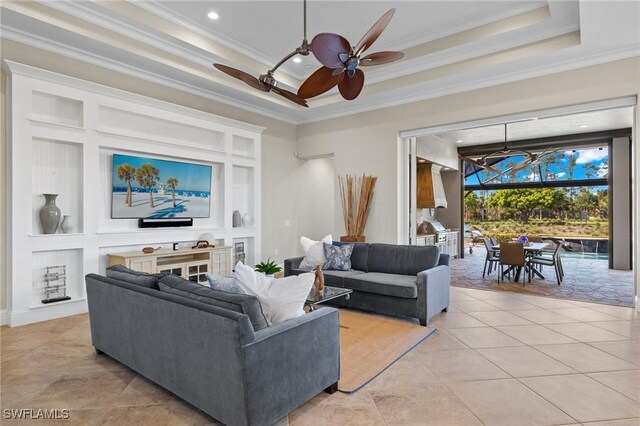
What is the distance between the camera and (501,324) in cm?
404

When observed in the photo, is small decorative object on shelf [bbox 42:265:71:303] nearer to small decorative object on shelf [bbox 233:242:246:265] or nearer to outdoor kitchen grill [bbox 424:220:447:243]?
small decorative object on shelf [bbox 233:242:246:265]

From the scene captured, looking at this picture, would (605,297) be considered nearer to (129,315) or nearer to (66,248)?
(129,315)

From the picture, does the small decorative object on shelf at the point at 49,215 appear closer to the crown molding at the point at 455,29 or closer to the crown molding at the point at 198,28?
the crown molding at the point at 198,28

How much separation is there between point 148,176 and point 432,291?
168 inches

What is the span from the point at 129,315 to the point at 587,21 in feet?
17.1

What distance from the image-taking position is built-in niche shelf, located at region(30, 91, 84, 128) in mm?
4188

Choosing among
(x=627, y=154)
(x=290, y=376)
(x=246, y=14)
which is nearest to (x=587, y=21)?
(x=246, y=14)

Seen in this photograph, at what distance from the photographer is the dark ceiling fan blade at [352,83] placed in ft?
10.7

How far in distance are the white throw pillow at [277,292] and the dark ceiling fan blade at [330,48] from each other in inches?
65.0

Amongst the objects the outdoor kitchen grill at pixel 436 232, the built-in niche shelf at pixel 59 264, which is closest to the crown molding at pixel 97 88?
the built-in niche shelf at pixel 59 264

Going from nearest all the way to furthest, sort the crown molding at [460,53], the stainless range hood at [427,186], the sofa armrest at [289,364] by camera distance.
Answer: the sofa armrest at [289,364], the crown molding at [460,53], the stainless range hood at [427,186]

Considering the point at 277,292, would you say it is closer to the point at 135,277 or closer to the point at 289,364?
the point at 289,364

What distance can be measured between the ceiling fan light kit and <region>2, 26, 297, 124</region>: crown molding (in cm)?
253

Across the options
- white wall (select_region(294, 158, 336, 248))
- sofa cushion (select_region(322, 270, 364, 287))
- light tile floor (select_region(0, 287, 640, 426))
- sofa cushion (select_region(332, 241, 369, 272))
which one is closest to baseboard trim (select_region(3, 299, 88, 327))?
light tile floor (select_region(0, 287, 640, 426))
